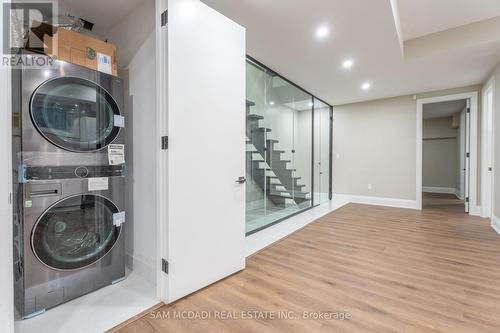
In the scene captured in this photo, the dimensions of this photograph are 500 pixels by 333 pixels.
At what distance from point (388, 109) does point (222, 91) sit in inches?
204

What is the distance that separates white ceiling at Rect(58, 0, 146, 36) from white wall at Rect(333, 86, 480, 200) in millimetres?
5635

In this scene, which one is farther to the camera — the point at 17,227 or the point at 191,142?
the point at 191,142

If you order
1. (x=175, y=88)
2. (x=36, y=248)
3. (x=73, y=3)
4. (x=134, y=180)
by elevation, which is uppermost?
(x=73, y=3)

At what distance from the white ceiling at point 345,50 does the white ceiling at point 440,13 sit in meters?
0.06

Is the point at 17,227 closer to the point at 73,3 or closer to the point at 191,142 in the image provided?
the point at 191,142

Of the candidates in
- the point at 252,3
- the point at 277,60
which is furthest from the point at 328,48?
the point at 252,3

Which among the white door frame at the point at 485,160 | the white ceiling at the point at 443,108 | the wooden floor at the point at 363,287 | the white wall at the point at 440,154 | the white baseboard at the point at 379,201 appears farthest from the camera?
the white wall at the point at 440,154

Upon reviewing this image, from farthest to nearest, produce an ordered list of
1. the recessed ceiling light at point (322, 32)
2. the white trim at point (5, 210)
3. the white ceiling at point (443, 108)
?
the white ceiling at point (443, 108)
the recessed ceiling light at point (322, 32)
the white trim at point (5, 210)

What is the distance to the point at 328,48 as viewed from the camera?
318cm

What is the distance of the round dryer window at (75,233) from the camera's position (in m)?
1.63

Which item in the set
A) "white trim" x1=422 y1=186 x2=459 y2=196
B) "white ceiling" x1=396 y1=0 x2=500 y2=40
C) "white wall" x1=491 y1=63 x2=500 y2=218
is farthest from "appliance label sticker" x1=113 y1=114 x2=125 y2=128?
"white trim" x1=422 y1=186 x2=459 y2=196

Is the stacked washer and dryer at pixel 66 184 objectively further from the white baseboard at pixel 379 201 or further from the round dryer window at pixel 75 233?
the white baseboard at pixel 379 201

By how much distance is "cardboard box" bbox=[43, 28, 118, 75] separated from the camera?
1764mm

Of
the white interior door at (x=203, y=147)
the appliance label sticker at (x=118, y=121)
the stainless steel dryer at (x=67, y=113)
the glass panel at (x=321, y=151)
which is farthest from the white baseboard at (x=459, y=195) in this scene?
the stainless steel dryer at (x=67, y=113)
